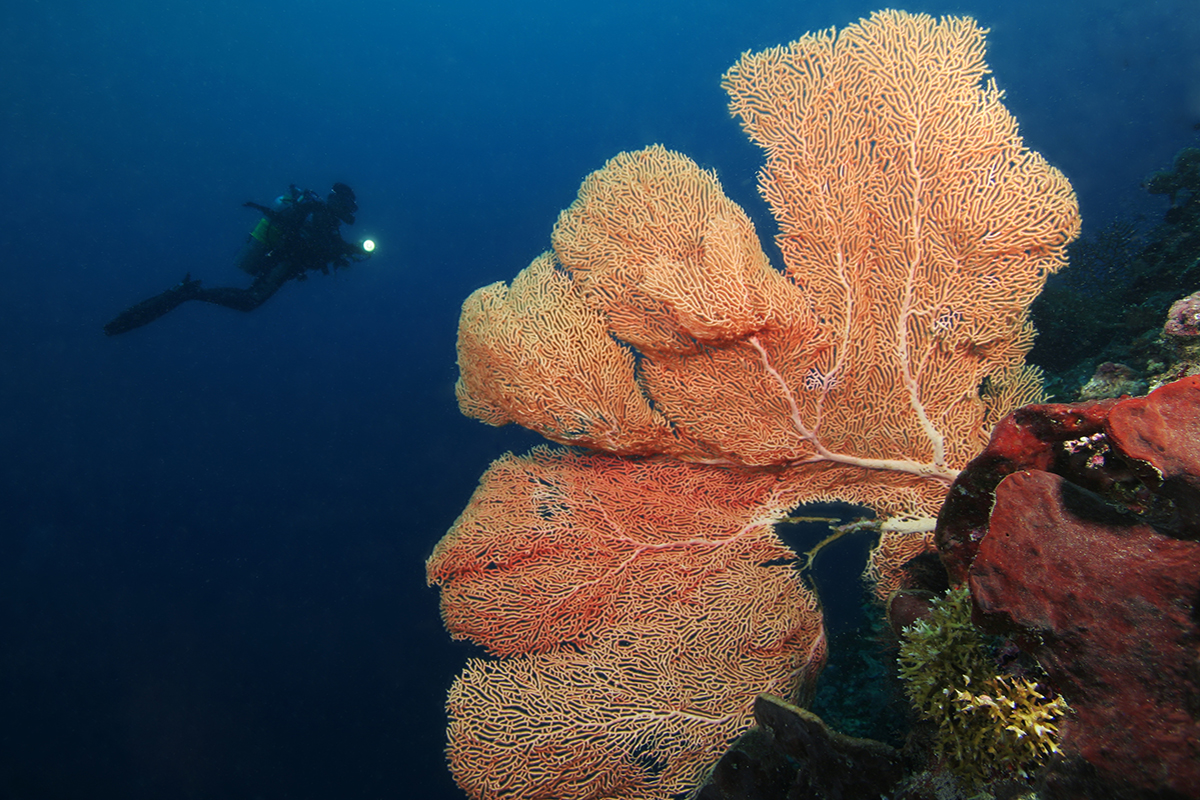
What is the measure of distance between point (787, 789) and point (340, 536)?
95.8 feet

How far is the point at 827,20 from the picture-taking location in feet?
159

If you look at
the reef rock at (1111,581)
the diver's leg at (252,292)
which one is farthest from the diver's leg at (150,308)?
the reef rock at (1111,581)

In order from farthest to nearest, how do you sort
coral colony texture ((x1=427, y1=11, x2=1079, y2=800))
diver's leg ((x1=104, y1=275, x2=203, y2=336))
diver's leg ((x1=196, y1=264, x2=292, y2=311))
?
diver's leg ((x1=196, y1=264, x2=292, y2=311))
diver's leg ((x1=104, y1=275, x2=203, y2=336))
coral colony texture ((x1=427, y1=11, x2=1079, y2=800))

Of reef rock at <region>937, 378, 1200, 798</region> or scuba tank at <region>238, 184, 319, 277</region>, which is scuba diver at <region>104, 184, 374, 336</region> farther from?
reef rock at <region>937, 378, 1200, 798</region>

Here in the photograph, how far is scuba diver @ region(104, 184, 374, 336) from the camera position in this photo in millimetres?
9758

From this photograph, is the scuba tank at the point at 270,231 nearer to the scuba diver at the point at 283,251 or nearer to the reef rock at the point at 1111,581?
the scuba diver at the point at 283,251

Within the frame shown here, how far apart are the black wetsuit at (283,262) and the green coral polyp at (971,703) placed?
35.7ft

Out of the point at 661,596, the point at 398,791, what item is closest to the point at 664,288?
the point at 661,596

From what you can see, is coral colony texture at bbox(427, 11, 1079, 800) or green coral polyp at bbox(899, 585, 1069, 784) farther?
coral colony texture at bbox(427, 11, 1079, 800)

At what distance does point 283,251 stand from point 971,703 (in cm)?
1199

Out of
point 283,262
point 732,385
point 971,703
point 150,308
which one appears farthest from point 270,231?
point 971,703

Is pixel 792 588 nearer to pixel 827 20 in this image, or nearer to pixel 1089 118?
pixel 1089 118

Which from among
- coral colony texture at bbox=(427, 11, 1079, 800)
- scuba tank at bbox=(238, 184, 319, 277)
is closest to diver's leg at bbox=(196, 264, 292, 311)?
scuba tank at bbox=(238, 184, 319, 277)

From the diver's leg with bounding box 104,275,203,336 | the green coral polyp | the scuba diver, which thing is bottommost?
the green coral polyp
